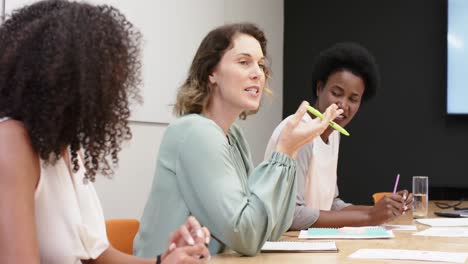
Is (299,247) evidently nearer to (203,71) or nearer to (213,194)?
(213,194)

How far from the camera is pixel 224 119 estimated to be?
80.0 inches

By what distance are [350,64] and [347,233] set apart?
0.98m

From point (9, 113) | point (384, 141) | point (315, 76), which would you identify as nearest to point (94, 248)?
point (9, 113)

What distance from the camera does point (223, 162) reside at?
177cm

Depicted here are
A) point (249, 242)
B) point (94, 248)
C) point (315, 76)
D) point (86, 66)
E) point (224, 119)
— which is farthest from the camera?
point (315, 76)

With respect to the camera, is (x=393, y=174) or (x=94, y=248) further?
(x=393, y=174)

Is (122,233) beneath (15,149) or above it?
beneath

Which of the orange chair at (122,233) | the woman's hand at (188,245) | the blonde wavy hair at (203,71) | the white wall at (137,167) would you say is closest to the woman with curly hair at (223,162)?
the blonde wavy hair at (203,71)

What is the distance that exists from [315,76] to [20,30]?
6.57 feet

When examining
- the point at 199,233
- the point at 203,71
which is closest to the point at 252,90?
the point at 203,71

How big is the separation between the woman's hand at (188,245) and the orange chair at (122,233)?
0.77 m

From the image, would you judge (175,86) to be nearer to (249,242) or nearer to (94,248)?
(249,242)

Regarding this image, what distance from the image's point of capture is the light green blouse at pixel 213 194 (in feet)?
5.59

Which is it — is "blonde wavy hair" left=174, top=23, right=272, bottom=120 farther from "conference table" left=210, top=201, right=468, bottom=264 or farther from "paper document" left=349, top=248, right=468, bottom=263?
"paper document" left=349, top=248, right=468, bottom=263
